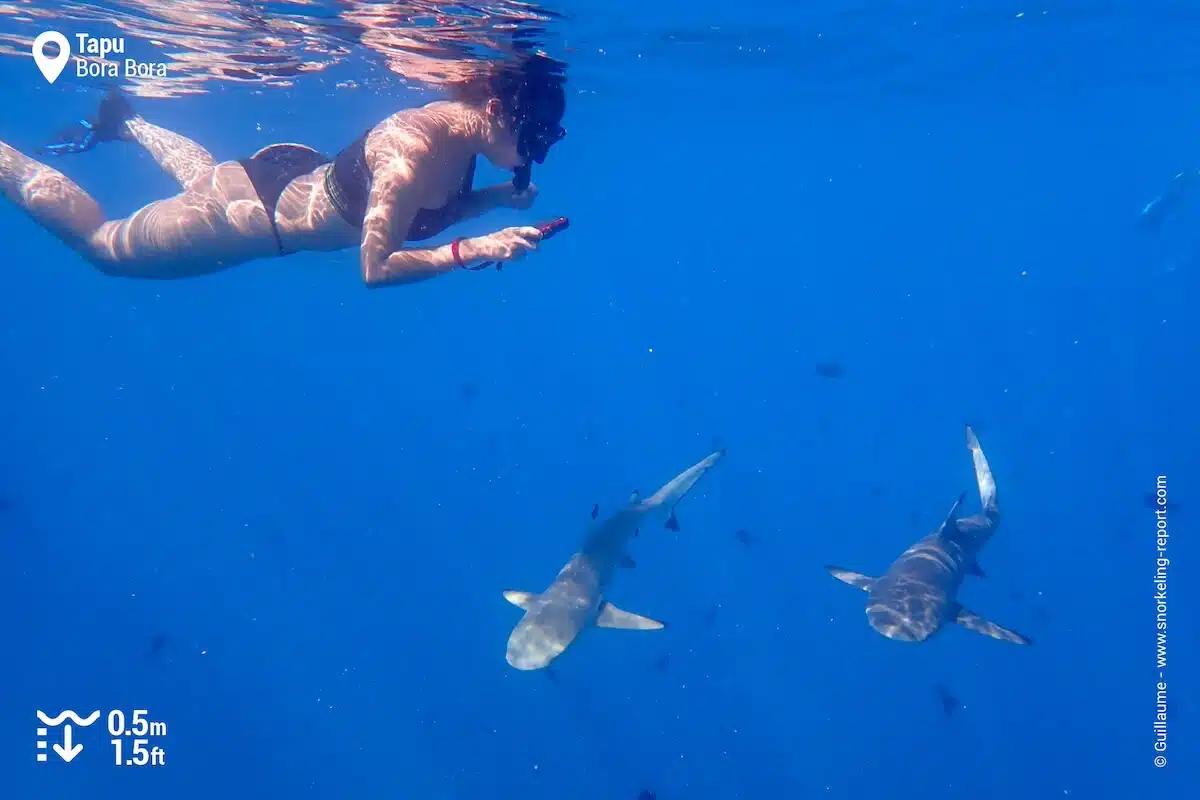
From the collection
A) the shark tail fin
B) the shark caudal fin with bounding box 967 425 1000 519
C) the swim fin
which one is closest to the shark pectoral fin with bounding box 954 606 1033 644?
the shark caudal fin with bounding box 967 425 1000 519

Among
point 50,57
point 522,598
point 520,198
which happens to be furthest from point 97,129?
point 50,57

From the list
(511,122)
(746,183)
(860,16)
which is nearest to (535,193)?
(511,122)

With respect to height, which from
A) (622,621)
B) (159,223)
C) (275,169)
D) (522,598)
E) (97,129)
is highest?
(275,169)

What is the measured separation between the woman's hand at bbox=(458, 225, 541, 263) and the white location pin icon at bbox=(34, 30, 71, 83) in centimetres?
1609

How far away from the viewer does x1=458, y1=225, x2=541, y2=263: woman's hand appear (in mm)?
5000

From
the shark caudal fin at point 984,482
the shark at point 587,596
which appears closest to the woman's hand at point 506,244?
the shark at point 587,596

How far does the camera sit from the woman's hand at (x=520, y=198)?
714 centimetres

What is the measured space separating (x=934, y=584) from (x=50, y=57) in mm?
23430

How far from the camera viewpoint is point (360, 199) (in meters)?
6.00

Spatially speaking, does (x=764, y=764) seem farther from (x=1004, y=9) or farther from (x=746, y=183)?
(x=746, y=183)

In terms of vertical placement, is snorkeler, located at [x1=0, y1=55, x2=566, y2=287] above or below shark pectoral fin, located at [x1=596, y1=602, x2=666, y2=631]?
above

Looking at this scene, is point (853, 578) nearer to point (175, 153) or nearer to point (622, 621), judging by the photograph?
point (622, 621)

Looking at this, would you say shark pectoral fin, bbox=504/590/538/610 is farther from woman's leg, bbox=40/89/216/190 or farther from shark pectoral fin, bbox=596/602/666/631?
woman's leg, bbox=40/89/216/190

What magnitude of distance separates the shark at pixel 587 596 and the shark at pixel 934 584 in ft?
9.48
